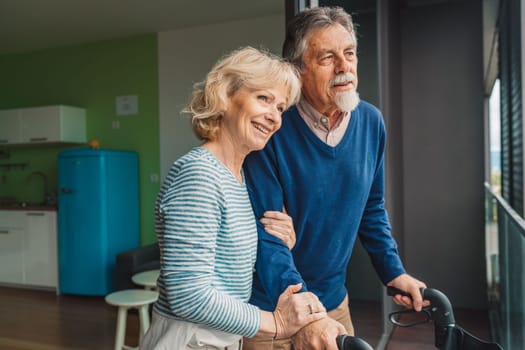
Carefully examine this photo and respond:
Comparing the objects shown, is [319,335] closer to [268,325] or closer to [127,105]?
[268,325]

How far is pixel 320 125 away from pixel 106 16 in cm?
425

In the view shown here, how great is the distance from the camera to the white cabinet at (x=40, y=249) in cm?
550

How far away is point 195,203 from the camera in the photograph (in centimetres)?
96

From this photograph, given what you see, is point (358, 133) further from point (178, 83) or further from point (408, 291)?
point (178, 83)

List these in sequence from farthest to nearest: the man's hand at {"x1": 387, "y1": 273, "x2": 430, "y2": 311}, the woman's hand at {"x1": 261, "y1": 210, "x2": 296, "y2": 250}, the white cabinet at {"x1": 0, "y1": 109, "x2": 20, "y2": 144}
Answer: the white cabinet at {"x1": 0, "y1": 109, "x2": 20, "y2": 144}, the man's hand at {"x1": 387, "y1": 273, "x2": 430, "y2": 311}, the woman's hand at {"x1": 261, "y1": 210, "x2": 296, "y2": 250}

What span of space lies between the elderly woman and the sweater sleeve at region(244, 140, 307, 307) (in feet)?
0.14

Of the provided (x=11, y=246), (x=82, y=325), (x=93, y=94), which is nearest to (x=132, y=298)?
(x=82, y=325)

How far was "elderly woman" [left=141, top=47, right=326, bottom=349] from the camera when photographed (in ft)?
3.17

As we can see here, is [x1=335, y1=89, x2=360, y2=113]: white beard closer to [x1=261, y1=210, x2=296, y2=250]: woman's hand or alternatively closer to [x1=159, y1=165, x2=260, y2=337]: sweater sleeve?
[x1=261, y1=210, x2=296, y2=250]: woman's hand

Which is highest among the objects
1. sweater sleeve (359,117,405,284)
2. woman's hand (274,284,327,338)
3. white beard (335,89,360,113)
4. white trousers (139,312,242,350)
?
white beard (335,89,360,113)

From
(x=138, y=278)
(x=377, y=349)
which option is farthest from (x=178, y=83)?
(x=377, y=349)

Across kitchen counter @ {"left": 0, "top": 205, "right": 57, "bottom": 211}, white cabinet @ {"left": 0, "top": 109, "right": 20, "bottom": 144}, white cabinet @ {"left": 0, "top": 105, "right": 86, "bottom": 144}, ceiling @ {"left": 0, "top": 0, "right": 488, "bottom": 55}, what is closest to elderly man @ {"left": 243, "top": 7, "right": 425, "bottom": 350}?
ceiling @ {"left": 0, "top": 0, "right": 488, "bottom": 55}

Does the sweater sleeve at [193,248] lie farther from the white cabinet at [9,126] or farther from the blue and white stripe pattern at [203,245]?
the white cabinet at [9,126]

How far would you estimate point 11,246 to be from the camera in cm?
579
